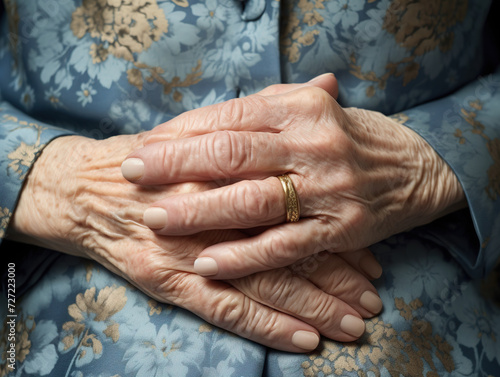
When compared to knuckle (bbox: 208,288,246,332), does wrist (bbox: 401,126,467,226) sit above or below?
above

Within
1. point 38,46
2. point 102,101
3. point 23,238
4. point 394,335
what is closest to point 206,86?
point 102,101

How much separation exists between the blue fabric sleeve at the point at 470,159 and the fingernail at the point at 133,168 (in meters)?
0.50

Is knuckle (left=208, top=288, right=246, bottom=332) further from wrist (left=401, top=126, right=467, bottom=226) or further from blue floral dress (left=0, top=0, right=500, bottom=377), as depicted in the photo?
wrist (left=401, top=126, right=467, bottom=226)

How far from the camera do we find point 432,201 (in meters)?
0.74

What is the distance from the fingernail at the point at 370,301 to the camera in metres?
0.69

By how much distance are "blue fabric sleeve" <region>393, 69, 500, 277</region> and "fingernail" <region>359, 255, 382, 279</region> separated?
0.52ft

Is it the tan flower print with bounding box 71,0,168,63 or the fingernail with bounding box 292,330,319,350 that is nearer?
the fingernail with bounding box 292,330,319,350

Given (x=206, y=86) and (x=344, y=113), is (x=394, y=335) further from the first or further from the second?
(x=206, y=86)

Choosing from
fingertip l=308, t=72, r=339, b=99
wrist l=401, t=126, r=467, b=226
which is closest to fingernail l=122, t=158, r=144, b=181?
fingertip l=308, t=72, r=339, b=99

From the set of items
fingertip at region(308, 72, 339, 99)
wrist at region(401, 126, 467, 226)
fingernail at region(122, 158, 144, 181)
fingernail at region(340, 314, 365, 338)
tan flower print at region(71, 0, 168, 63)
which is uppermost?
tan flower print at region(71, 0, 168, 63)

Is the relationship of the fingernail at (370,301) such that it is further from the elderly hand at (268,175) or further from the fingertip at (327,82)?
the fingertip at (327,82)

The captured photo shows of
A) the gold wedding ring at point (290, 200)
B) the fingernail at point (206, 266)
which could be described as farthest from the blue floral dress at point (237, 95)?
the gold wedding ring at point (290, 200)

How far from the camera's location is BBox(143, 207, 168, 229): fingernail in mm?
599

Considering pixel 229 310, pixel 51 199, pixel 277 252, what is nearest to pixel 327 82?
pixel 277 252
